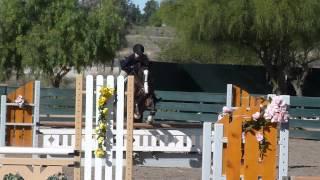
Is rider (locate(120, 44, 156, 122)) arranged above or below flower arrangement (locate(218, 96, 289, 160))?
above

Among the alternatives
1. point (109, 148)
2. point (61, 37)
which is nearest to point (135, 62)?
point (109, 148)

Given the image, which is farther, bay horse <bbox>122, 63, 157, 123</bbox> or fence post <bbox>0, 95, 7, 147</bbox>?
bay horse <bbox>122, 63, 157, 123</bbox>

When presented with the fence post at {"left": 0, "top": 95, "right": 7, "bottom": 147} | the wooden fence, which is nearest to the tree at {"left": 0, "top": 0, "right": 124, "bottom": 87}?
the fence post at {"left": 0, "top": 95, "right": 7, "bottom": 147}

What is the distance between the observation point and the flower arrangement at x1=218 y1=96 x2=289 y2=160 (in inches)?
360

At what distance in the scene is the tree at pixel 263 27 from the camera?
2419 centimetres

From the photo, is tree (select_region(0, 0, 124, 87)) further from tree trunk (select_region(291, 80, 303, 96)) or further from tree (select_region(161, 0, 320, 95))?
tree trunk (select_region(291, 80, 303, 96))

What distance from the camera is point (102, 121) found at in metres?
9.31

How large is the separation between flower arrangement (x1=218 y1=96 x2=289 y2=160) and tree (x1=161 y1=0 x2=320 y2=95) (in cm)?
1498

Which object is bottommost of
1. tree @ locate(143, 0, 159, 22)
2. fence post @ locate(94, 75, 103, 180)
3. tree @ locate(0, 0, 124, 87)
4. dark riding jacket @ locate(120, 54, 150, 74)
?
fence post @ locate(94, 75, 103, 180)

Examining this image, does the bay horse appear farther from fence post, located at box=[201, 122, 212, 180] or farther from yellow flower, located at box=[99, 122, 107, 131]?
fence post, located at box=[201, 122, 212, 180]

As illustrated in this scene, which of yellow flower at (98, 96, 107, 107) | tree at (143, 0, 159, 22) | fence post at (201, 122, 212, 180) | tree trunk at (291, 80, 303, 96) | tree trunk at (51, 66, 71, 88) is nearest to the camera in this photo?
fence post at (201, 122, 212, 180)

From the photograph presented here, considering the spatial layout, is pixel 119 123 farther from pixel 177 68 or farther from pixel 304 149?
pixel 177 68

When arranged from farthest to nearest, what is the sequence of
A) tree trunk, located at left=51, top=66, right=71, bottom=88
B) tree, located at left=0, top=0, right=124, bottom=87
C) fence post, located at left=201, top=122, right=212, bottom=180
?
1. tree trunk, located at left=51, top=66, right=71, bottom=88
2. tree, located at left=0, top=0, right=124, bottom=87
3. fence post, located at left=201, top=122, right=212, bottom=180

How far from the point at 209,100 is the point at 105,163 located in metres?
13.0
